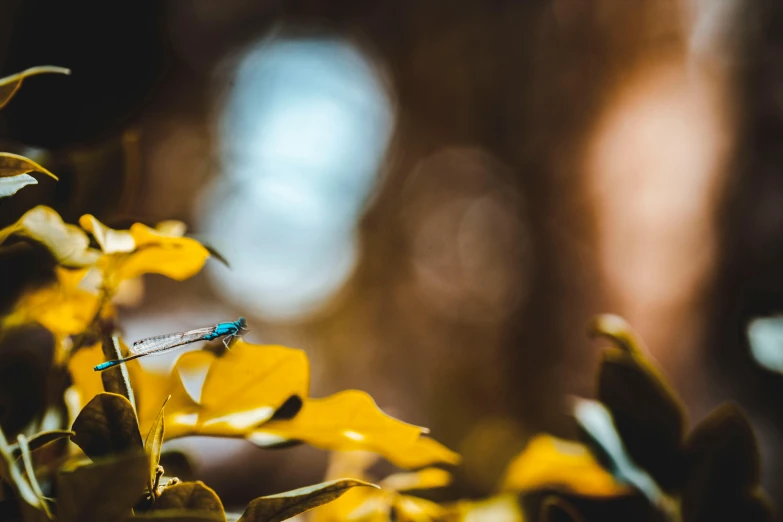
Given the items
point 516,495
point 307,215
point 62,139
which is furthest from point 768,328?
point 307,215

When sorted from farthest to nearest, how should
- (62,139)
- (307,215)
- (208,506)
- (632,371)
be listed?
1. (307,215)
2. (62,139)
3. (632,371)
4. (208,506)

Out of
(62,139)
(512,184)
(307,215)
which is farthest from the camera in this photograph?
(307,215)

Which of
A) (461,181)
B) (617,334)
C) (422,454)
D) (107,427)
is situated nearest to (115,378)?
(107,427)

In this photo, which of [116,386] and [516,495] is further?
[516,495]

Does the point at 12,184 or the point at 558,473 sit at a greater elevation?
the point at 12,184

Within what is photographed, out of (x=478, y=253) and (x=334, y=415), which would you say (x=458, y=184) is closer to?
(x=478, y=253)

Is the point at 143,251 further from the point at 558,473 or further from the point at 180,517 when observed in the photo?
the point at 558,473
